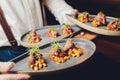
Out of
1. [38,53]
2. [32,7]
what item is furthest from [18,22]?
[38,53]

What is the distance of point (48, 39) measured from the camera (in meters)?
2.63

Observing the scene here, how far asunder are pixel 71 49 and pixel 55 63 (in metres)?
0.24

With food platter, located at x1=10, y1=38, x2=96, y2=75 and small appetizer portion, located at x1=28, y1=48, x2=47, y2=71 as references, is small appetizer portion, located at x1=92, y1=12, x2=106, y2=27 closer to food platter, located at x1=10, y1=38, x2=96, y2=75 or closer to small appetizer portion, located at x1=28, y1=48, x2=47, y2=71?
food platter, located at x1=10, y1=38, x2=96, y2=75

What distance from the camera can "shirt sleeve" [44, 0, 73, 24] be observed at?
3.33 m

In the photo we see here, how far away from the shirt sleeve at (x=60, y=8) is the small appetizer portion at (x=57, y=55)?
3.40 ft

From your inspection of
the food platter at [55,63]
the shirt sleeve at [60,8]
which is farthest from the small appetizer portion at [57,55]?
the shirt sleeve at [60,8]

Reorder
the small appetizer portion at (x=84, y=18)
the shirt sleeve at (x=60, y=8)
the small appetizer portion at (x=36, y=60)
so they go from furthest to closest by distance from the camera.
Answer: the shirt sleeve at (x=60, y=8)
the small appetizer portion at (x=84, y=18)
the small appetizer portion at (x=36, y=60)

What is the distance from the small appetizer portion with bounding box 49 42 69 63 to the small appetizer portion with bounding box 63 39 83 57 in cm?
4

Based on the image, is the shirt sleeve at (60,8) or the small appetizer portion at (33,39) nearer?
the small appetizer portion at (33,39)

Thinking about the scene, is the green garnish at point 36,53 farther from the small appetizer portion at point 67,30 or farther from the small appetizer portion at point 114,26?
the small appetizer portion at point 114,26

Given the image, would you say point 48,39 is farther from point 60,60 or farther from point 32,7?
point 32,7

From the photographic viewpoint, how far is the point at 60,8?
11.4 ft

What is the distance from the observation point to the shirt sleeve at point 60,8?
3330 mm

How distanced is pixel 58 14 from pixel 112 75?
3.97ft
